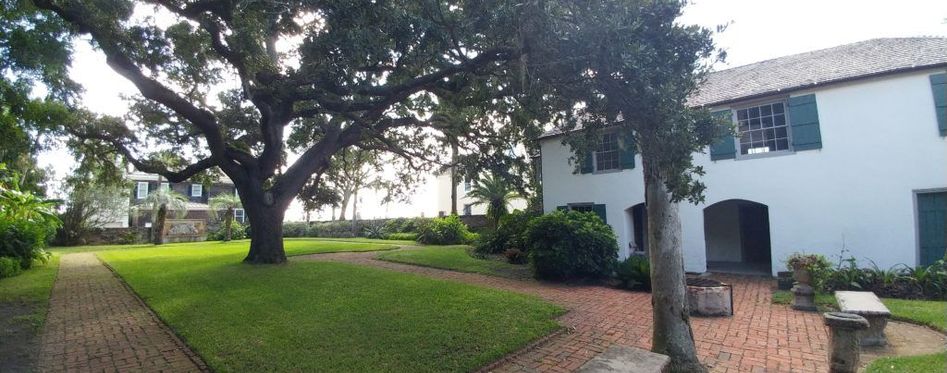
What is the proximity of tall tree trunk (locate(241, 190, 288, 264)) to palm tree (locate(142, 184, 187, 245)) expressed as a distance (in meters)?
18.3

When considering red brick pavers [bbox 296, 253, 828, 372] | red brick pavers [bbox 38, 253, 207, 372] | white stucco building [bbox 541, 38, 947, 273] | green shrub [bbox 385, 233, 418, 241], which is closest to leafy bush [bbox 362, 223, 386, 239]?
green shrub [bbox 385, 233, 418, 241]

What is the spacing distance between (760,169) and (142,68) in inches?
610

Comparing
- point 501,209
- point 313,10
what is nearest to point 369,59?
point 313,10

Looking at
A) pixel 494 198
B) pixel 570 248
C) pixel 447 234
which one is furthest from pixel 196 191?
pixel 570 248

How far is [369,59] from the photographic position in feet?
18.7

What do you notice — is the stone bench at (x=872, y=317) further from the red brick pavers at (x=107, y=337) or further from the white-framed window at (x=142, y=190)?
the white-framed window at (x=142, y=190)

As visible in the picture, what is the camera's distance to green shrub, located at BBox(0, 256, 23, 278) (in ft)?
35.5

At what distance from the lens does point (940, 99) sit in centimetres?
927

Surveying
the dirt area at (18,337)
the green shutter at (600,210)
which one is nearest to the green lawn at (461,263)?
the green shutter at (600,210)

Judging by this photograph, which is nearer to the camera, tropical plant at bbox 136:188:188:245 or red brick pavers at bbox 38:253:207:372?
red brick pavers at bbox 38:253:207:372

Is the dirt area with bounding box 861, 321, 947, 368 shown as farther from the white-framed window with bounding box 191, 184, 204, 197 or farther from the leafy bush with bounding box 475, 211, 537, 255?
the white-framed window with bounding box 191, 184, 204, 197

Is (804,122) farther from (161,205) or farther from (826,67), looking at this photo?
(161,205)

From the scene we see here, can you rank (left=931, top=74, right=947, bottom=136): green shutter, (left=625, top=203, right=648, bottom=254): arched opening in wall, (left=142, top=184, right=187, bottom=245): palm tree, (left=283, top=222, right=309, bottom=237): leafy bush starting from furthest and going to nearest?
(left=283, top=222, right=309, bottom=237): leafy bush
(left=142, top=184, right=187, bottom=245): palm tree
(left=625, top=203, right=648, bottom=254): arched opening in wall
(left=931, top=74, right=947, bottom=136): green shutter

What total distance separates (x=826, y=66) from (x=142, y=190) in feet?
150
